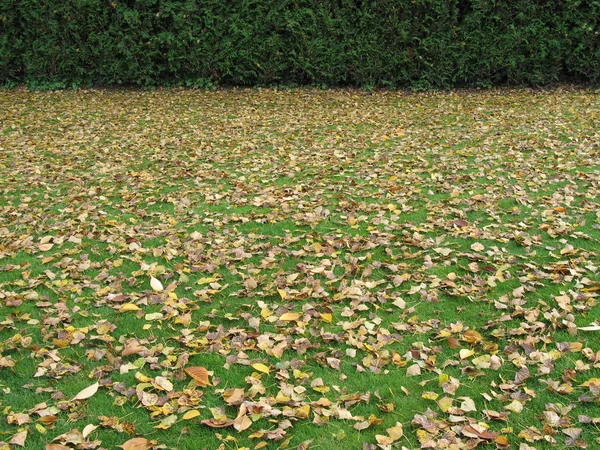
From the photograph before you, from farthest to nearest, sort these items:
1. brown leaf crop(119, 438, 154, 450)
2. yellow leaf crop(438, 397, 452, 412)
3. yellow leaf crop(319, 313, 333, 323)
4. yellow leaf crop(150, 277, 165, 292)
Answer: yellow leaf crop(150, 277, 165, 292) → yellow leaf crop(319, 313, 333, 323) → yellow leaf crop(438, 397, 452, 412) → brown leaf crop(119, 438, 154, 450)

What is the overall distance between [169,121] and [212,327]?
22.1ft

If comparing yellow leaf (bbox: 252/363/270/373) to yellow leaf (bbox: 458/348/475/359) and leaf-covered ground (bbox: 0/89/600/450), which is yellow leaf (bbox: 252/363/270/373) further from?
yellow leaf (bbox: 458/348/475/359)

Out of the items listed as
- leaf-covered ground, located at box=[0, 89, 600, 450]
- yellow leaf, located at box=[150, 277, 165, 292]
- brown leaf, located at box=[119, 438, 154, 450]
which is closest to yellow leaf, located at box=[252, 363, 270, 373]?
leaf-covered ground, located at box=[0, 89, 600, 450]

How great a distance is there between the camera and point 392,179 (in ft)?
20.8

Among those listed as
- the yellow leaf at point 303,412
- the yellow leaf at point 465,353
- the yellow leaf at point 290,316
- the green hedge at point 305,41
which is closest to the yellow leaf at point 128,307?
the yellow leaf at point 290,316

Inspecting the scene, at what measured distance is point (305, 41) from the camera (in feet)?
38.0

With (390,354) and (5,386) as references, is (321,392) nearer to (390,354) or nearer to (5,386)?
(390,354)

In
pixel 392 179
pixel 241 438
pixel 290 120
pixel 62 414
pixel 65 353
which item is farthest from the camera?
pixel 290 120

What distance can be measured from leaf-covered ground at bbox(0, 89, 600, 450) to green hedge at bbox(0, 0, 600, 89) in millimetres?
3829

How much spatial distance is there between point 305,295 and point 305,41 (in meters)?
8.70

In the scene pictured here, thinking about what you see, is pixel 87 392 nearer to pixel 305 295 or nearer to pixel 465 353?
pixel 305 295

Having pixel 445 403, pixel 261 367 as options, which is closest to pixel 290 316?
pixel 261 367

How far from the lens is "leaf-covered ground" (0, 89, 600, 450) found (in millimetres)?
2824

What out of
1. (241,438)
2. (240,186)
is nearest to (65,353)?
(241,438)
